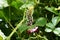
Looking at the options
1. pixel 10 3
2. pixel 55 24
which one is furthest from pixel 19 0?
pixel 55 24

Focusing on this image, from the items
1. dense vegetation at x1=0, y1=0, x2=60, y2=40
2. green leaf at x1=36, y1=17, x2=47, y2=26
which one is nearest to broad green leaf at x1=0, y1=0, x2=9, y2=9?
dense vegetation at x1=0, y1=0, x2=60, y2=40

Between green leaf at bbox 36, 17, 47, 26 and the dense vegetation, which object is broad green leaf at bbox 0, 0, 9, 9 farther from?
green leaf at bbox 36, 17, 47, 26

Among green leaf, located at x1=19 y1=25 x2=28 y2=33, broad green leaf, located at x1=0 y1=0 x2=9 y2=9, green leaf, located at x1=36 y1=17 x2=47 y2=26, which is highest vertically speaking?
broad green leaf, located at x1=0 y1=0 x2=9 y2=9

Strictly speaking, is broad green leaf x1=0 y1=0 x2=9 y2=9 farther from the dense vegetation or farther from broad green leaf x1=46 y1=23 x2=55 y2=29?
broad green leaf x1=46 y1=23 x2=55 y2=29

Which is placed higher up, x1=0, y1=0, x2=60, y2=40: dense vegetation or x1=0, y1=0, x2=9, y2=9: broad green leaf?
x1=0, y1=0, x2=9, y2=9: broad green leaf

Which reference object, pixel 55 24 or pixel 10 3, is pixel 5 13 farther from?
pixel 55 24

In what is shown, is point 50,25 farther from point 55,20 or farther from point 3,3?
point 3,3

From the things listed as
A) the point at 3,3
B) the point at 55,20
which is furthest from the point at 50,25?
the point at 3,3
